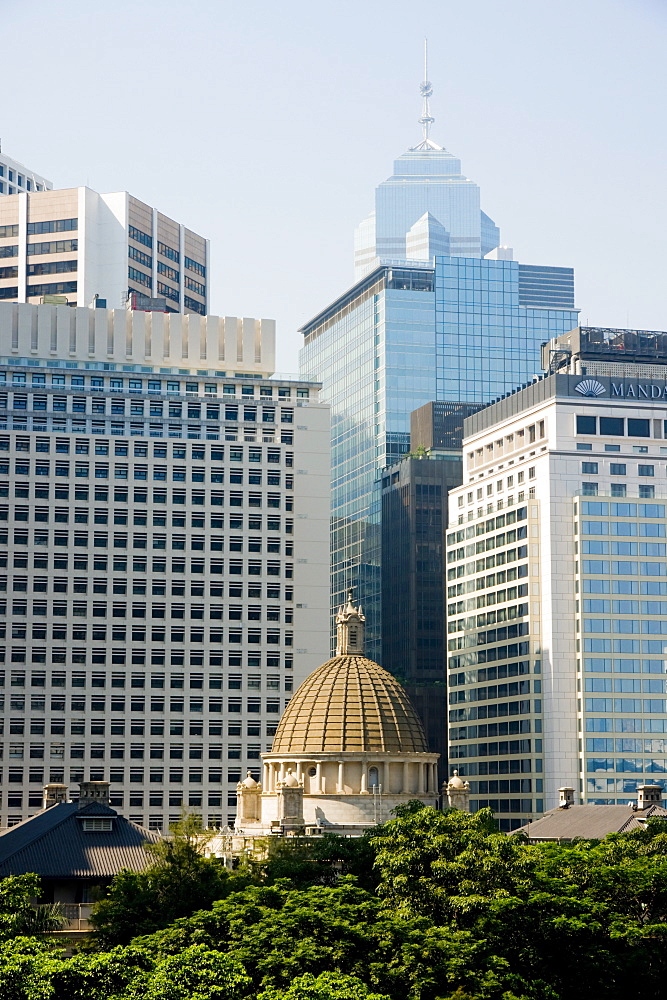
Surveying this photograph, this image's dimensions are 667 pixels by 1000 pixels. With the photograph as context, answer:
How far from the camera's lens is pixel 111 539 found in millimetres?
193375

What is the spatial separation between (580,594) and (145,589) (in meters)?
49.3

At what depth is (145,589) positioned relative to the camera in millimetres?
193250

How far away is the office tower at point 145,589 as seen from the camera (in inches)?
7402

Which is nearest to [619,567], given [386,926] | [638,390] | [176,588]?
[638,390]

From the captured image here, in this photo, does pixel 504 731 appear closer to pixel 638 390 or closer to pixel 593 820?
pixel 638 390

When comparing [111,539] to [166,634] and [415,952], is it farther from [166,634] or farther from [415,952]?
[415,952]

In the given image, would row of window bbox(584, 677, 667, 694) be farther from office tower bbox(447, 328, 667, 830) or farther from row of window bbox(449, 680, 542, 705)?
row of window bbox(449, 680, 542, 705)

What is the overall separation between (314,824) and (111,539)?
6697 centimetres

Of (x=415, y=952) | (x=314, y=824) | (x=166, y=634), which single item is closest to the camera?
(x=415, y=952)

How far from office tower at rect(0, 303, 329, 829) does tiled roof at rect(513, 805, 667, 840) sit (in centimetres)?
4801

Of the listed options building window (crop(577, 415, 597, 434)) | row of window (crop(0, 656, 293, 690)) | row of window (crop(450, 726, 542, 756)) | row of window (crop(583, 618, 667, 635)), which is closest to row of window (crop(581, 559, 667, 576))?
row of window (crop(583, 618, 667, 635))

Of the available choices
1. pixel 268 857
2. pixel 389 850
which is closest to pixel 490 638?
pixel 268 857

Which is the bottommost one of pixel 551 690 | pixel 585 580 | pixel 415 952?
pixel 415 952

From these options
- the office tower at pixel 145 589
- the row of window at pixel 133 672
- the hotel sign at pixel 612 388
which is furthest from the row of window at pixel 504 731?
the hotel sign at pixel 612 388
